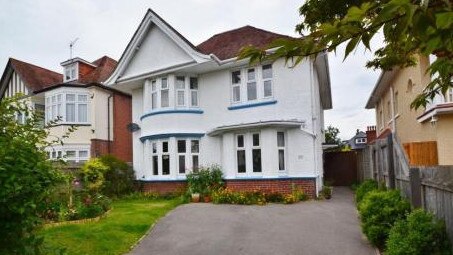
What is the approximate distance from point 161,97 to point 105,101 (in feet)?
24.5

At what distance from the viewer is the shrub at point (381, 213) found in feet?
26.9

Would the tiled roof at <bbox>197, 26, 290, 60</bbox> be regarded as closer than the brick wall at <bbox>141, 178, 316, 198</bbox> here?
No

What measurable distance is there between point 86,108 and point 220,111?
10172 millimetres

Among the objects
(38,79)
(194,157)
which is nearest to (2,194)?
(194,157)

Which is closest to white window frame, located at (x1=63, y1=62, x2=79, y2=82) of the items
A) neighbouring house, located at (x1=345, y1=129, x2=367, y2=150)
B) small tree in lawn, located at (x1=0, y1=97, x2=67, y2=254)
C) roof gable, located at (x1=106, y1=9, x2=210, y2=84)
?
roof gable, located at (x1=106, y1=9, x2=210, y2=84)

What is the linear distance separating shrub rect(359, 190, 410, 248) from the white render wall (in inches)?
347

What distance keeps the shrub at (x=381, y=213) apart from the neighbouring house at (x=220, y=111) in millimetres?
8745

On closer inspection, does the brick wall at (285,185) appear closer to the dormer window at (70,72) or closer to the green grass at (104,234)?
the green grass at (104,234)

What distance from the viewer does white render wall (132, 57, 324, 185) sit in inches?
699

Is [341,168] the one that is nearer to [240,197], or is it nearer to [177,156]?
[177,156]

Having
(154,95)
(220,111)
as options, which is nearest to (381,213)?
(220,111)

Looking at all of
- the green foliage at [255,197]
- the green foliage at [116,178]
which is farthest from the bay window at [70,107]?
the green foliage at [255,197]

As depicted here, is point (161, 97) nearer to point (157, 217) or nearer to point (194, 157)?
point (194, 157)

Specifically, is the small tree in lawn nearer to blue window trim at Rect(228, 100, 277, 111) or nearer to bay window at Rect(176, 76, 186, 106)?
blue window trim at Rect(228, 100, 277, 111)
